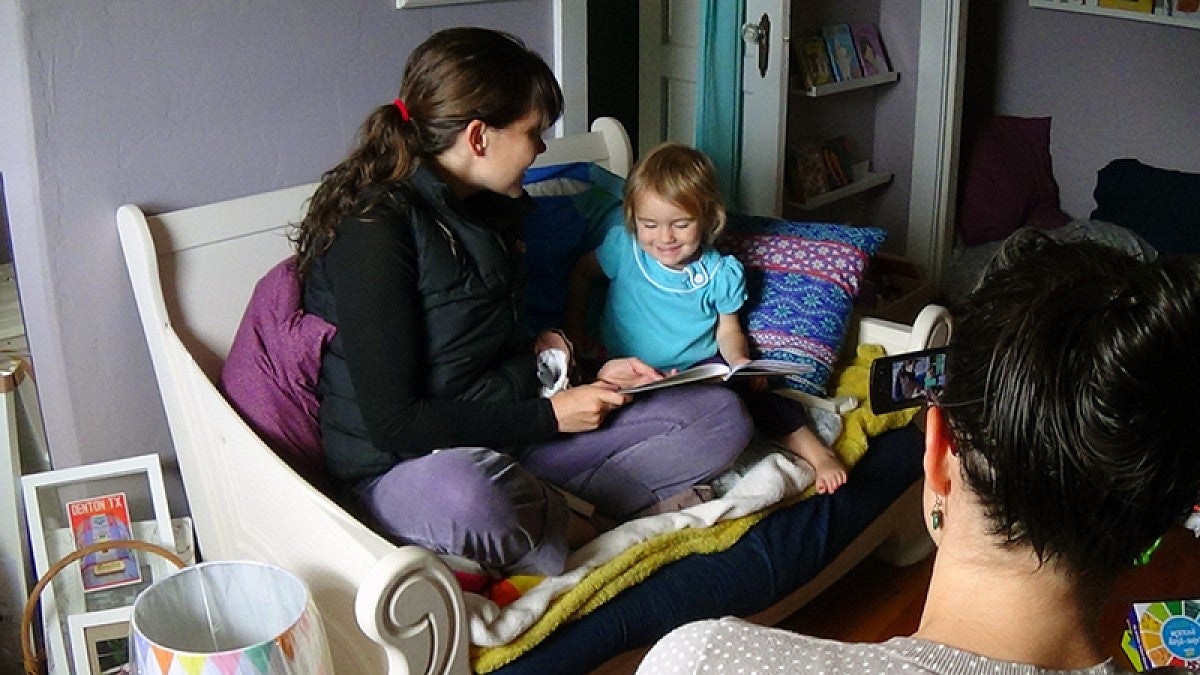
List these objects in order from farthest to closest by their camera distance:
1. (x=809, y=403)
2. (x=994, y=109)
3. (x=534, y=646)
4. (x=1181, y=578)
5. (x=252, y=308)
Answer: (x=994, y=109) < (x=1181, y=578) < (x=809, y=403) < (x=252, y=308) < (x=534, y=646)

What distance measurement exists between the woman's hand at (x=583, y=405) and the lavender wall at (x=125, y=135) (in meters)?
0.63

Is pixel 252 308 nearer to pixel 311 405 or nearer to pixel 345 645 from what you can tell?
pixel 311 405

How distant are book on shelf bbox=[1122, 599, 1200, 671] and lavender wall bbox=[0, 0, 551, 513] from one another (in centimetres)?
146

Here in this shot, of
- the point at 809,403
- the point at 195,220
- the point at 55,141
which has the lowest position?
the point at 809,403

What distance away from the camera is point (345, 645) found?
1.77 m

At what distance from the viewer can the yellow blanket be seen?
169 centimetres

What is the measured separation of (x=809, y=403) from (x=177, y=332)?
3.53ft

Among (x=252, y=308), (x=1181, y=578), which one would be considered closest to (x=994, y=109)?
(x=1181, y=578)

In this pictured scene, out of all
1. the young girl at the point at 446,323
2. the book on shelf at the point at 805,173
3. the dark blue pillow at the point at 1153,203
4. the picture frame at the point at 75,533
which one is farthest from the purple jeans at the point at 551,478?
the dark blue pillow at the point at 1153,203

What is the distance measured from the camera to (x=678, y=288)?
2289 millimetres

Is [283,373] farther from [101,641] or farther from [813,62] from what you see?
[813,62]

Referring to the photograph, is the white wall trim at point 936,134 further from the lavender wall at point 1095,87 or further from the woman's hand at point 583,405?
the woman's hand at point 583,405

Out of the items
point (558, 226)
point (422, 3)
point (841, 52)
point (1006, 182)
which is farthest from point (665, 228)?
point (1006, 182)

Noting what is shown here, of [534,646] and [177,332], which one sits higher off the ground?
[177,332]
